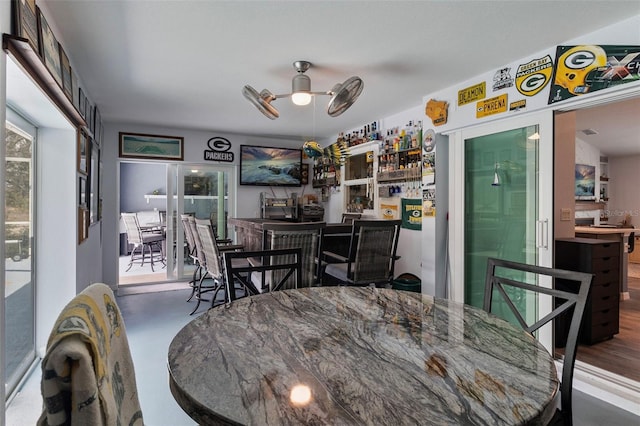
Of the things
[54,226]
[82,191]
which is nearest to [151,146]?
[82,191]

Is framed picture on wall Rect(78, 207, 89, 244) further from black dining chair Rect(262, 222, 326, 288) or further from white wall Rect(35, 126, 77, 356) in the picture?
black dining chair Rect(262, 222, 326, 288)

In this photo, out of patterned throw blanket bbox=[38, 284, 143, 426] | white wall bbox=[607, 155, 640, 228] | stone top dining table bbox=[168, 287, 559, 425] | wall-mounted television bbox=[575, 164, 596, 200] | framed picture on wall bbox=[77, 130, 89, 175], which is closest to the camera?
patterned throw blanket bbox=[38, 284, 143, 426]

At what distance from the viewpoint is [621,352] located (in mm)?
2863

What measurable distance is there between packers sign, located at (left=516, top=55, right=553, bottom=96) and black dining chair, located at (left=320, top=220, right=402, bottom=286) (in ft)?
4.80

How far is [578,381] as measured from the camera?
2506 millimetres

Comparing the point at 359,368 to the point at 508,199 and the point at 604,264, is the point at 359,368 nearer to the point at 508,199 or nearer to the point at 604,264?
the point at 508,199

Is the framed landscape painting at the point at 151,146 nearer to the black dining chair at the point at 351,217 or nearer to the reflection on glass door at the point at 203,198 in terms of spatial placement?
the reflection on glass door at the point at 203,198

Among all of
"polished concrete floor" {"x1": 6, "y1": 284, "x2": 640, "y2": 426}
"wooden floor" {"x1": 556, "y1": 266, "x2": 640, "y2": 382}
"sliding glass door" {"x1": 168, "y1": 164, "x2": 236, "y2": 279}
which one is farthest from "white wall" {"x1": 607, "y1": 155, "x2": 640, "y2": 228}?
"sliding glass door" {"x1": 168, "y1": 164, "x2": 236, "y2": 279}

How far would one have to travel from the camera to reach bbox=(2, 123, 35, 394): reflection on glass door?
2230 millimetres

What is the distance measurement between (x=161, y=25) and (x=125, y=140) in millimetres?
3422

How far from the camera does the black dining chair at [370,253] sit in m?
3.06

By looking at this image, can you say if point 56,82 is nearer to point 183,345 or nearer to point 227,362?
point 183,345

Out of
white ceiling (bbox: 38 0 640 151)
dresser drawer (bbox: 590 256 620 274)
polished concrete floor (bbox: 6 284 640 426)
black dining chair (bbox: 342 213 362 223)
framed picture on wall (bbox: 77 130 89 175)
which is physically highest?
white ceiling (bbox: 38 0 640 151)

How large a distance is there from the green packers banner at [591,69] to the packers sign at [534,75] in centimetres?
7
